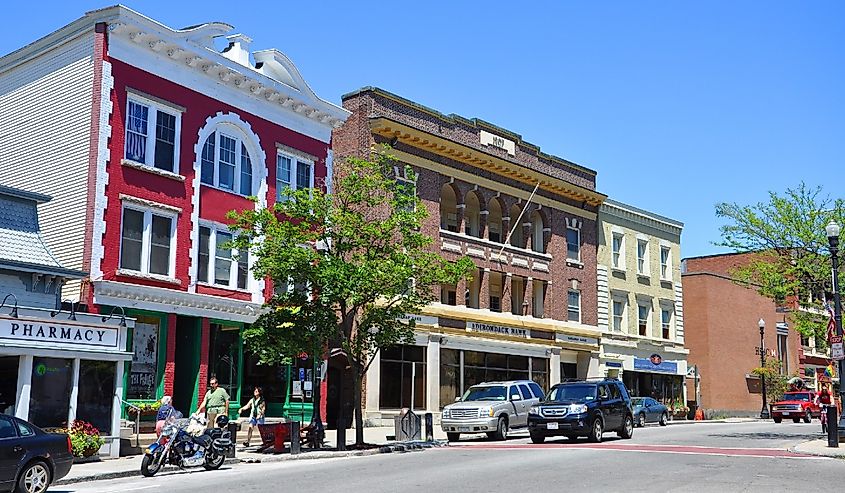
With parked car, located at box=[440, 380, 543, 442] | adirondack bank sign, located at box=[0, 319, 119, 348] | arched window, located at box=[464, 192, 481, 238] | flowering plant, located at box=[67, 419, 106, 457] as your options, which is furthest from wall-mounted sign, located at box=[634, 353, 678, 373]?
flowering plant, located at box=[67, 419, 106, 457]

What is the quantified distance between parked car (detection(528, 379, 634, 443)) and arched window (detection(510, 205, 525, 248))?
16.2m

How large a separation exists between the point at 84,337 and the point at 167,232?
5.52 metres

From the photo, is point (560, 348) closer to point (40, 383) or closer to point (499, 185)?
point (499, 185)

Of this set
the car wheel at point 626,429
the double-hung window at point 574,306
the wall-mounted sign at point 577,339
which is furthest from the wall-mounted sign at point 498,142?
the car wheel at point 626,429

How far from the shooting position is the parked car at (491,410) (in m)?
28.1

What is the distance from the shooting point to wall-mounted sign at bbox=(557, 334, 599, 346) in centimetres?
4425

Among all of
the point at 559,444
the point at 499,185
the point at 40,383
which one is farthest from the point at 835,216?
the point at 40,383

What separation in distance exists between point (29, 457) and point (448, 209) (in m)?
27.3

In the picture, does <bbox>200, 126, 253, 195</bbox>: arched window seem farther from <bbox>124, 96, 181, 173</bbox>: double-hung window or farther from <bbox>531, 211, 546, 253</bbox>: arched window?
<bbox>531, 211, 546, 253</bbox>: arched window

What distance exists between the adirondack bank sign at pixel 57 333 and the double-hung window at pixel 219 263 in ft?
17.7

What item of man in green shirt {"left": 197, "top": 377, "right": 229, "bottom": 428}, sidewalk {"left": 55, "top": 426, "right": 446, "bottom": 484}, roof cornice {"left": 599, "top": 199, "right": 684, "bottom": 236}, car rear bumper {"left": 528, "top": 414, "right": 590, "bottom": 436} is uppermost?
roof cornice {"left": 599, "top": 199, "right": 684, "bottom": 236}

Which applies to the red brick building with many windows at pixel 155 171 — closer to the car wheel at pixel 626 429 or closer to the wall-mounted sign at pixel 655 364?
the car wheel at pixel 626 429

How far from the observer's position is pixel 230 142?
28.8 m

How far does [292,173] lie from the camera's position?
101 ft
